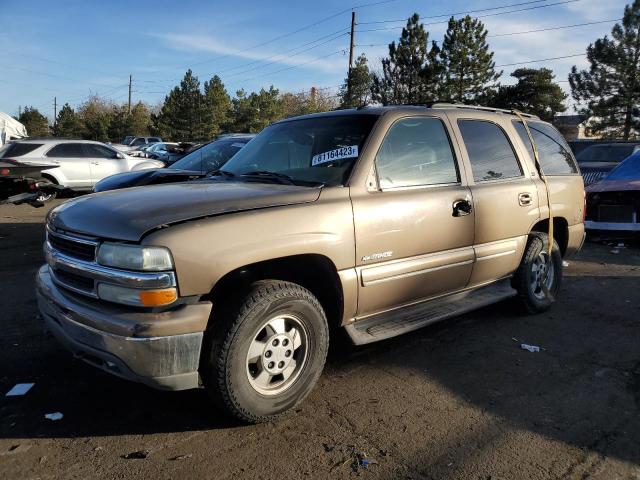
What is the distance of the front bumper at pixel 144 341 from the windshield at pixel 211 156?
209 inches

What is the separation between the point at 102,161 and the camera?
46.7ft

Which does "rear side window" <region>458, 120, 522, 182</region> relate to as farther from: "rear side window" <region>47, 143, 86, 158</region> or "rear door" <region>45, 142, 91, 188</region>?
"rear side window" <region>47, 143, 86, 158</region>

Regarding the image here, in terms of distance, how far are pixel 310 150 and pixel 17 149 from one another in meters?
11.4

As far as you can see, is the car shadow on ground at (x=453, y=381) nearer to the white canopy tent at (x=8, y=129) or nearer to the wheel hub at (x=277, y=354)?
the wheel hub at (x=277, y=354)

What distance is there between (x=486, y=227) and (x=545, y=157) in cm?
149

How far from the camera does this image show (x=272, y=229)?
2943 millimetres

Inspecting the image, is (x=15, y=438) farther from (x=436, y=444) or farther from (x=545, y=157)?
(x=545, y=157)

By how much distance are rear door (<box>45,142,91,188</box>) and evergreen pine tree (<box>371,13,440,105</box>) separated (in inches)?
1076

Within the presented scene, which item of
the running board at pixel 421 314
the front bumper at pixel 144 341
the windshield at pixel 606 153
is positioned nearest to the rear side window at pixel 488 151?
the running board at pixel 421 314

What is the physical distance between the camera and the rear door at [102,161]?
14.0 metres

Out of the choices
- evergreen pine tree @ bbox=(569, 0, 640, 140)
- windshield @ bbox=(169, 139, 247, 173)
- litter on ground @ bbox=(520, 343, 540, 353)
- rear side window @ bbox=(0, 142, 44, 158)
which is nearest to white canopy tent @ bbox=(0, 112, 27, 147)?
rear side window @ bbox=(0, 142, 44, 158)

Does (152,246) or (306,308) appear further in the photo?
(306,308)

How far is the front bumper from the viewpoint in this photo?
2.59 m

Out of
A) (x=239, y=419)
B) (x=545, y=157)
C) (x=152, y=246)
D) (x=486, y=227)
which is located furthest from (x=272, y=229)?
(x=545, y=157)
